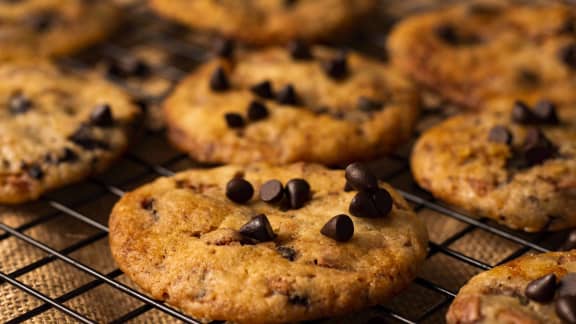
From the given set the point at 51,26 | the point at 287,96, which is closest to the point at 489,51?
the point at 287,96

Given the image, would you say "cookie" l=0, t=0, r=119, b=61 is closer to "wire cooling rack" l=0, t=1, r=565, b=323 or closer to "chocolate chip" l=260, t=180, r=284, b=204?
"wire cooling rack" l=0, t=1, r=565, b=323

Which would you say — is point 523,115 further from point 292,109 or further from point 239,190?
point 239,190

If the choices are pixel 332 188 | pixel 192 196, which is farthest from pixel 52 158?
pixel 332 188

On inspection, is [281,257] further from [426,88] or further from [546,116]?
[426,88]

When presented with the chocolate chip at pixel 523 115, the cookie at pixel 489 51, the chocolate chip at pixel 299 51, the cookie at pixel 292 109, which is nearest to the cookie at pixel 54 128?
the cookie at pixel 292 109

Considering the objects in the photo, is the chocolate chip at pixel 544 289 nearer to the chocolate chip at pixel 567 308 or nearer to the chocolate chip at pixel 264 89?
the chocolate chip at pixel 567 308

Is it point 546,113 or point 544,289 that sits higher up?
point 546,113

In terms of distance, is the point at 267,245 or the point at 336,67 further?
the point at 336,67
